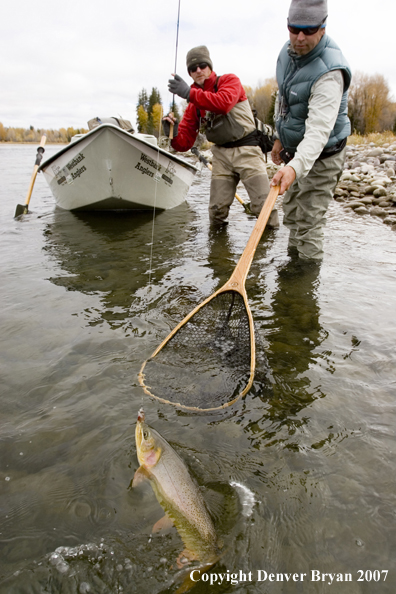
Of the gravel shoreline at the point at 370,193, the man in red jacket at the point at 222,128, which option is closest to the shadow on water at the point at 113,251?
the man in red jacket at the point at 222,128

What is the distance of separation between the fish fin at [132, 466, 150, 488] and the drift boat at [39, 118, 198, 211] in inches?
252

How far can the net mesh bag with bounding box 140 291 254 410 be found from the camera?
2955 millimetres

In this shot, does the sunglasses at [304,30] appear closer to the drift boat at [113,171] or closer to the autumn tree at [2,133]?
the drift boat at [113,171]

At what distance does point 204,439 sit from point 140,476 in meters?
0.52

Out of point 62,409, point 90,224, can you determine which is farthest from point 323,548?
point 90,224

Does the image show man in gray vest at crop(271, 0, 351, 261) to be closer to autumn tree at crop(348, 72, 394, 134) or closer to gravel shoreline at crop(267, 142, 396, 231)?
gravel shoreline at crop(267, 142, 396, 231)

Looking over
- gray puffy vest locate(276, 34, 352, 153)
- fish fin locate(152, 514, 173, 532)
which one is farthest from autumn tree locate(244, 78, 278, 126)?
fish fin locate(152, 514, 173, 532)

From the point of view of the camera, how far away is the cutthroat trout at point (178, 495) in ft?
6.02

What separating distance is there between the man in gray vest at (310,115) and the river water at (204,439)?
0.93 metres

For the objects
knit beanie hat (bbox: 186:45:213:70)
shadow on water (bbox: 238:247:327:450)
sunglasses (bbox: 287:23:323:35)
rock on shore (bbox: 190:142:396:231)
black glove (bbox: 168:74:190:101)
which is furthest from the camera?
rock on shore (bbox: 190:142:396:231)

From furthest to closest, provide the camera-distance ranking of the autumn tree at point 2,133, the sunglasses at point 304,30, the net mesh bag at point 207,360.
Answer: the autumn tree at point 2,133, the sunglasses at point 304,30, the net mesh bag at point 207,360

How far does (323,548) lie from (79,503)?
1243mm

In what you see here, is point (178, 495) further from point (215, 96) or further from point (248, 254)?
point (215, 96)

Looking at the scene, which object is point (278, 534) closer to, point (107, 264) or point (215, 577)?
point (215, 577)
